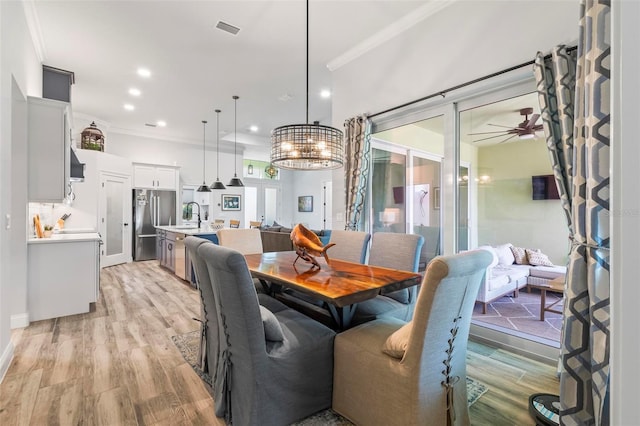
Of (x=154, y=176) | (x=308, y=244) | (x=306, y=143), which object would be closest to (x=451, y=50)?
(x=306, y=143)

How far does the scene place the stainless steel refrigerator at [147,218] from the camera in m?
7.05

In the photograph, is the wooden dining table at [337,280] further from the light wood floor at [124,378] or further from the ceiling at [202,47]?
the ceiling at [202,47]

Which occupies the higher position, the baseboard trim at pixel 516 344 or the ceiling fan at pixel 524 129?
the ceiling fan at pixel 524 129

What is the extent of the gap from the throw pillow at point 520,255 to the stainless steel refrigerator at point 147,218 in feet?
23.5

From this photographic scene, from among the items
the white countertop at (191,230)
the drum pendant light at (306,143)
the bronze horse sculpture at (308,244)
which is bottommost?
the white countertop at (191,230)

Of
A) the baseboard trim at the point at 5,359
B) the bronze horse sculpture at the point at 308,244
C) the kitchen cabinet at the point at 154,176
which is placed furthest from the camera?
the kitchen cabinet at the point at 154,176

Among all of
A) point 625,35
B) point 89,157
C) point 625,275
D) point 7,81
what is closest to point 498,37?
point 625,35

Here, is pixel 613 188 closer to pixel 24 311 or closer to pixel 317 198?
pixel 24 311

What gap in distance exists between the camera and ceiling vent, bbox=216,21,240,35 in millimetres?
3443

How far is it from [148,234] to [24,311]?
4073 mm

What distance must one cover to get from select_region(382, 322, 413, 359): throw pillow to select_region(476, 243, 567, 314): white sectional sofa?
5.45 feet

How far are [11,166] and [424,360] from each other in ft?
13.3

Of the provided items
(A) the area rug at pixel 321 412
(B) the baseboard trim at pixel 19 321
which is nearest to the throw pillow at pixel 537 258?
(A) the area rug at pixel 321 412

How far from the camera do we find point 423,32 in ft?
10.7
